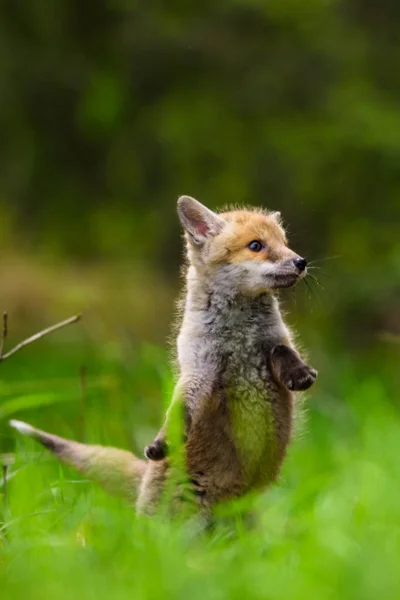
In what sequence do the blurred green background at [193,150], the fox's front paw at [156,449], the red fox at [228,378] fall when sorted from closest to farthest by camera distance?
the fox's front paw at [156,449] < the red fox at [228,378] < the blurred green background at [193,150]

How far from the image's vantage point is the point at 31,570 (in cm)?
330

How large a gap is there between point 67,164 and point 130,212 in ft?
3.30

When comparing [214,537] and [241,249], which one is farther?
[241,249]

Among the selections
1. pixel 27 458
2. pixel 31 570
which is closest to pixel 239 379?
pixel 27 458

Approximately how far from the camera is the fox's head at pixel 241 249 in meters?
4.90

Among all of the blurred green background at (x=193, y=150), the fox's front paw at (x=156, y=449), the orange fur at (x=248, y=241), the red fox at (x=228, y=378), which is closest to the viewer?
the fox's front paw at (x=156, y=449)

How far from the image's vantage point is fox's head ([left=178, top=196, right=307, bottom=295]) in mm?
4898

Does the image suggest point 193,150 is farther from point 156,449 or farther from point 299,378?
point 156,449

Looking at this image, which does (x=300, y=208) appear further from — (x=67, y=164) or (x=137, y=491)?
(x=137, y=491)

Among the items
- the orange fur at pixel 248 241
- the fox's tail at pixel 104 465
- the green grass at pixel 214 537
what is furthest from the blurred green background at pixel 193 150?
the orange fur at pixel 248 241

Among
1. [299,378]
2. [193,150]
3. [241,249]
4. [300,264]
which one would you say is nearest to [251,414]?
[299,378]

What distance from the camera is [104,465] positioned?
16.6ft

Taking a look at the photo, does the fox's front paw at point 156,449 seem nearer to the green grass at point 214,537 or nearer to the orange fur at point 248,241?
the green grass at point 214,537

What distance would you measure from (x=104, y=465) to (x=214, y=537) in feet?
3.42
